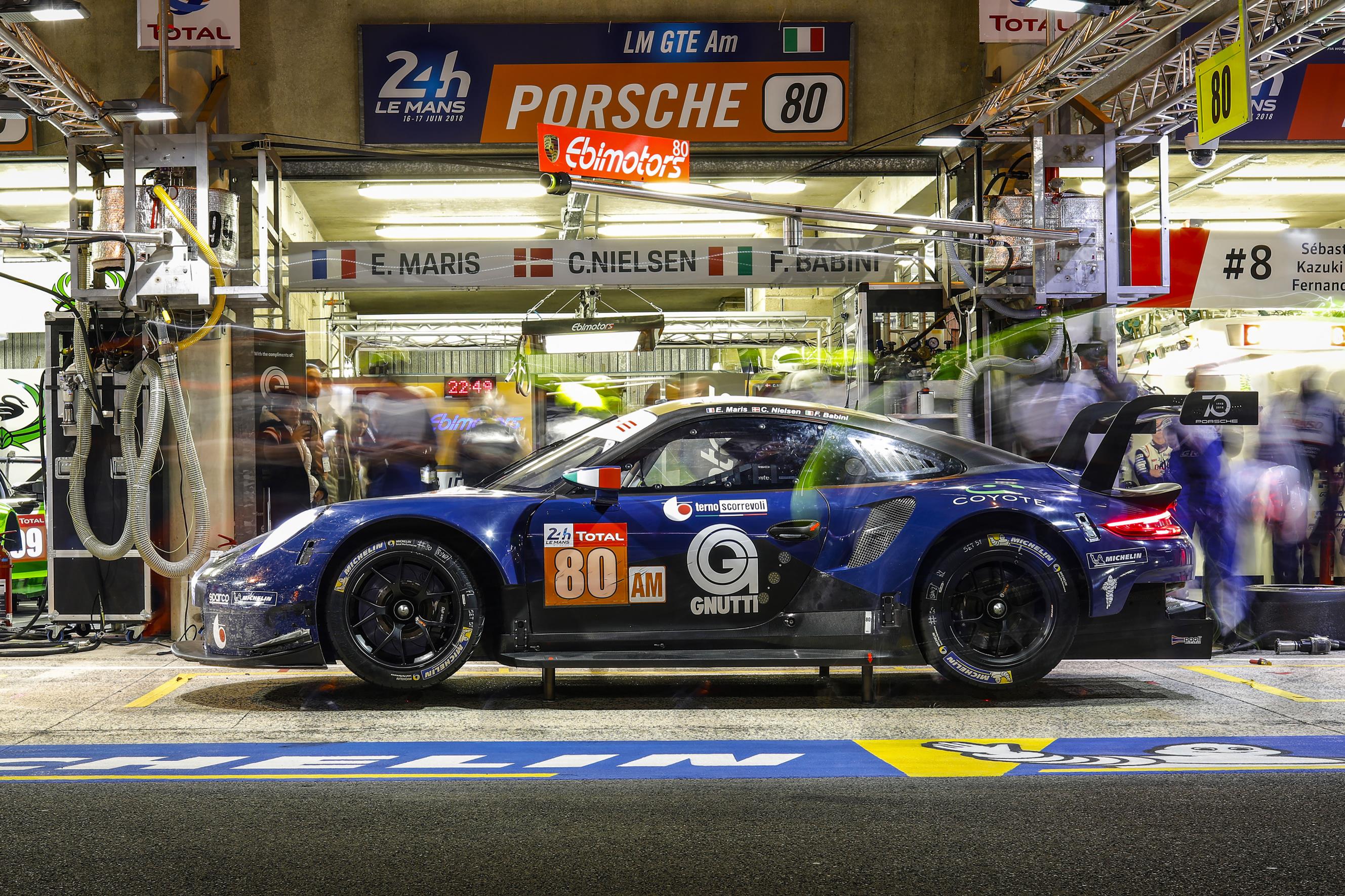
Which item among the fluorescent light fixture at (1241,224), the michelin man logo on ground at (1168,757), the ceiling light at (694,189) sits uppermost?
the fluorescent light fixture at (1241,224)

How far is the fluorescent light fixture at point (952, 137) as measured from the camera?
9.28m

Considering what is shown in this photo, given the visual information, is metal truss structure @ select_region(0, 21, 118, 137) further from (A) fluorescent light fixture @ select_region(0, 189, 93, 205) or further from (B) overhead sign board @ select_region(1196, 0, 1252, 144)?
(B) overhead sign board @ select_region(1196, 0, 1252, 144)

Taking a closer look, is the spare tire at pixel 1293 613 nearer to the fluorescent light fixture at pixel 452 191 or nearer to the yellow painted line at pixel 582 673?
the yellow painted line at pixel 582 673

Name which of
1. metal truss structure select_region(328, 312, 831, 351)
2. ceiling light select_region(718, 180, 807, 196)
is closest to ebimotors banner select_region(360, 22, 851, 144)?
ceiling light select_region(718, 180, 807, 196)

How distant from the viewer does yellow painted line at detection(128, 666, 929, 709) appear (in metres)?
6.21

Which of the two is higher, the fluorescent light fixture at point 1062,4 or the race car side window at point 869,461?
the fluorescent light fixture at point 1062,4

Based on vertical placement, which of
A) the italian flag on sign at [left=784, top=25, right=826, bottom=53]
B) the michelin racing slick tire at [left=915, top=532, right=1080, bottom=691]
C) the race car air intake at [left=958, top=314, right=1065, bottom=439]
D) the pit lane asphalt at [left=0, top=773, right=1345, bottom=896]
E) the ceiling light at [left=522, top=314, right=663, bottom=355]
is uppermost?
the italian flag on sign at [left=784, top=25, right=826, bottom=53]

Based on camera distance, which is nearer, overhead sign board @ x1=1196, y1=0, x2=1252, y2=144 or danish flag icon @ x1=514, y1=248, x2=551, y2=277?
overhead sign board @ x1=1196, y1=0, x2=1252, y2=144

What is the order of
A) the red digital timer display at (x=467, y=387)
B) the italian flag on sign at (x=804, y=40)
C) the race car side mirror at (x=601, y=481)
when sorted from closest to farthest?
the race car side mirror at (x=601, y=481) → the italian flag on sign at (x=804, y=40) → the red digital timer display at (x=467, y=387)

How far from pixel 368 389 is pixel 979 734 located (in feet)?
29.8

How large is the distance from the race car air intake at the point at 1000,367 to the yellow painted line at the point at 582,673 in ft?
12.1

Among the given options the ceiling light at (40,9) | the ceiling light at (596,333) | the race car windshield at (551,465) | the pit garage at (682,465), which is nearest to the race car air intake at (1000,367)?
the pit garage at (682,465)

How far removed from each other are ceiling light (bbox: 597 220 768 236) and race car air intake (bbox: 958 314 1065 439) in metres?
5.68

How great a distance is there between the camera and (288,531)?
5320 mm
